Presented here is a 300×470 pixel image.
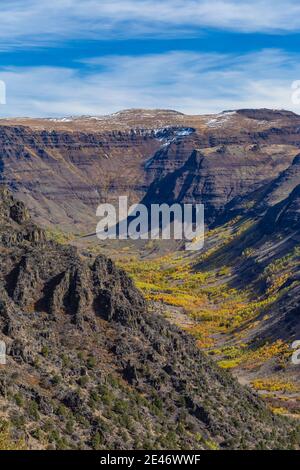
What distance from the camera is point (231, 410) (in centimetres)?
8844

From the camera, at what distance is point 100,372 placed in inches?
3182

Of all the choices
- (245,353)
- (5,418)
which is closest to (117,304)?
(5,418)

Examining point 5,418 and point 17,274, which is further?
point 17,274

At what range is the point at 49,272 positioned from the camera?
3738 inches

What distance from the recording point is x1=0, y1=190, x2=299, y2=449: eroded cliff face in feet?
232

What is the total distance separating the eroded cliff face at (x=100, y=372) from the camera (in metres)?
70.6
